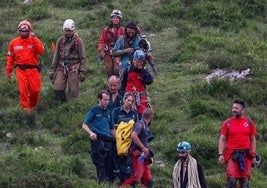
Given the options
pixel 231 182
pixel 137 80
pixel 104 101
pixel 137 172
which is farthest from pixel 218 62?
pixel 137 172

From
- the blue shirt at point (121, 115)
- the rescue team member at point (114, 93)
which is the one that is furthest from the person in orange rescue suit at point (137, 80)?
the blue shirt at point (121, 115)

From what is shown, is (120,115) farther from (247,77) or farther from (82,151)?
(247,77)

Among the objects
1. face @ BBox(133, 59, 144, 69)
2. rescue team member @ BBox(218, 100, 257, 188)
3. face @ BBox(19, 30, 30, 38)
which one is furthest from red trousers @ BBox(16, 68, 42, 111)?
rescue team member @ BBox(218, 100, 257, 188)

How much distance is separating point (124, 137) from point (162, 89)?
6424mm

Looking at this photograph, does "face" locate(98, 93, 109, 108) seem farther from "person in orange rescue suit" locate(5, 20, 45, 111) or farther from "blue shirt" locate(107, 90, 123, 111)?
"person in orange rescue suit" locate(5, 20, 45, 111)

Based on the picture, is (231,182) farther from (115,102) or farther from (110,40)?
(110,40)

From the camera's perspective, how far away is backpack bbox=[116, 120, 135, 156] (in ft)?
41.8

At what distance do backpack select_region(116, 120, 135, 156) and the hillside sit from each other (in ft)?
1.74

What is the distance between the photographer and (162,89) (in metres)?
19.1

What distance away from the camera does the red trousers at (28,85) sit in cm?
1697

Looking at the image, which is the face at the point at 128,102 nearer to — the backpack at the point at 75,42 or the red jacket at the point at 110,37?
the backpack at the point at 75,42

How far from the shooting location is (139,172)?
12.6 m

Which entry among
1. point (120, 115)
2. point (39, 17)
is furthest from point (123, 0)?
point (120, 115)

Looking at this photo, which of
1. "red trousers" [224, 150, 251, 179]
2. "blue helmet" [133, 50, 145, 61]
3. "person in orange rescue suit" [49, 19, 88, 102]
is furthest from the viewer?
"person in orange rescue suit" [49, 19, 88, 102]
